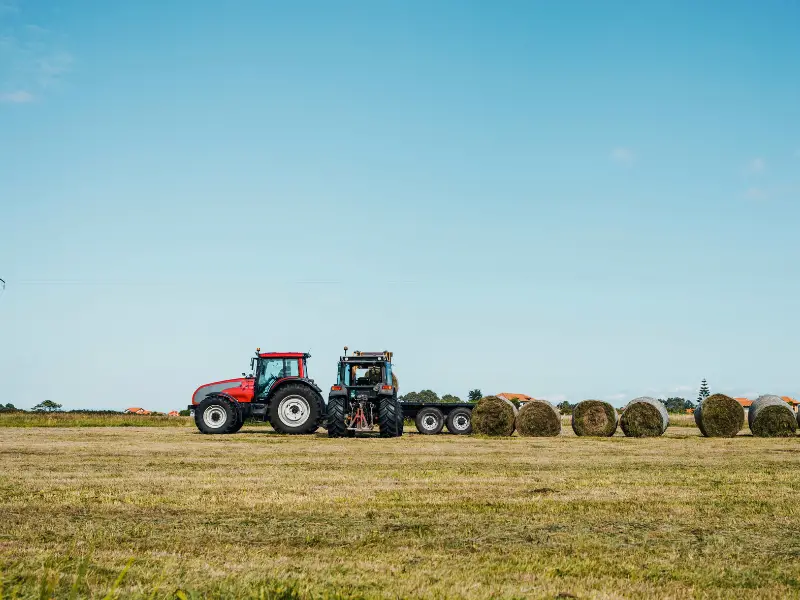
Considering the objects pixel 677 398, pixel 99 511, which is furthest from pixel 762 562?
pixel 677 398

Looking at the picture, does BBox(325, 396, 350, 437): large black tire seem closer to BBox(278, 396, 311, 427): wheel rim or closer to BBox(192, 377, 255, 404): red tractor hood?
BBox(278, 396, 311, 427): wheel rim

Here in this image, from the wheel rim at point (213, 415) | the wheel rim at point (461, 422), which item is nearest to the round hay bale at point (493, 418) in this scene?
the wheel rim at point (461, 422)

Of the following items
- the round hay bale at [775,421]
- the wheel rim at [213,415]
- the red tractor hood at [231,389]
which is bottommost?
the round hay bale at [775,421]

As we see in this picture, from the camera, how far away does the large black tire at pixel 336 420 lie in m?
23.5

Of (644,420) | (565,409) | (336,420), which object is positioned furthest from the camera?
(565,409)

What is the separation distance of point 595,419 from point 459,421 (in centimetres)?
497

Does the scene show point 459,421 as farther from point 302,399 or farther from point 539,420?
Result: point 302,399

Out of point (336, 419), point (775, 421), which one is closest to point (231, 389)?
point (336, 419)

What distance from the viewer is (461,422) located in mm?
28469

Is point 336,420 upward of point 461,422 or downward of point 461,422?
upward

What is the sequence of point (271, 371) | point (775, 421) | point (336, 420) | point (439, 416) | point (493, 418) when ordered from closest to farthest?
point (336, 420), point (775, 421), point (271, 371), point (493, 418), point (439, 416)

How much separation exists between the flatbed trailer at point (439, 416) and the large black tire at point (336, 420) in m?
4.57

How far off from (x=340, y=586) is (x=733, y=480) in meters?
8.26

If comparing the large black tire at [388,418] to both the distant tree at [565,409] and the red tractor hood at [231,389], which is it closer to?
the red tractor hood at [231,389]
